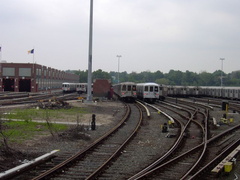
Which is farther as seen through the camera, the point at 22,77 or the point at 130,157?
the point at 22,77

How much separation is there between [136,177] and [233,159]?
11.5 ft

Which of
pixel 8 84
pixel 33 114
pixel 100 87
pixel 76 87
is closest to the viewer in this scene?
pixel 33 114

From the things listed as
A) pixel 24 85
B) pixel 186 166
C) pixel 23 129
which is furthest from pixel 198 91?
pixel 186 166

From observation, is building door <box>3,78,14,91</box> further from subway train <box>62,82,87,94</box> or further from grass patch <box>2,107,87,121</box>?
grass patch <box>2,107,87,121</box>

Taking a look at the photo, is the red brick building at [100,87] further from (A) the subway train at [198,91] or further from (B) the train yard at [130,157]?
(B) the train yard at [130,157]

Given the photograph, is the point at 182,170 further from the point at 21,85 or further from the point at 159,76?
the point at 159,76

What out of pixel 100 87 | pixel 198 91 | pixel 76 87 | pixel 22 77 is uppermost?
pixel 22 77

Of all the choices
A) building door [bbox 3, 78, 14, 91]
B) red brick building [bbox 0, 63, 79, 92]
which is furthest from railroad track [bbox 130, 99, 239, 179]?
building door [bbox 3, 78, 14, 91]

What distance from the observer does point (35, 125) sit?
54.6 ft

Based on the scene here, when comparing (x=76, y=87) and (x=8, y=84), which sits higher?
(x=8, y=84)

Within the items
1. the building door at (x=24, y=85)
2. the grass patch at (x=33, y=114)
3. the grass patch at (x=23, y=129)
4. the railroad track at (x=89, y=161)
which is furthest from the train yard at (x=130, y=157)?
the building door at (x=24, y=85)

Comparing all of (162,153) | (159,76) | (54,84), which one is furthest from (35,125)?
(159,76)

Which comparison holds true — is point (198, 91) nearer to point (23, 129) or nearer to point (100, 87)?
point (100, 87)

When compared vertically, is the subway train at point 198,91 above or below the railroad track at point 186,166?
above
